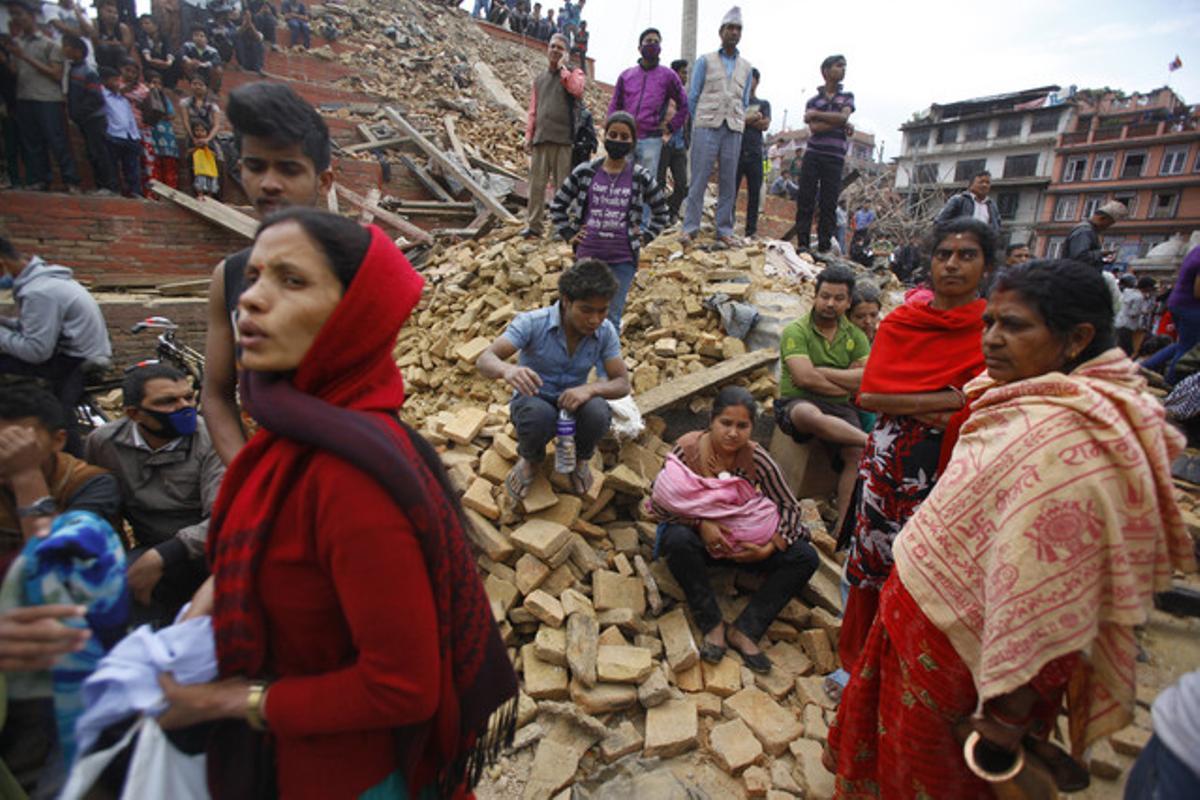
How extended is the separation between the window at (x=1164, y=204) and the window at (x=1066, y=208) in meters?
3.30

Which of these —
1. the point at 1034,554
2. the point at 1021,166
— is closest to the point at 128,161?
the point at 1034,554

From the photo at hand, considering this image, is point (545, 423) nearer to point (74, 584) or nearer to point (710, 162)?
point (74, 584)

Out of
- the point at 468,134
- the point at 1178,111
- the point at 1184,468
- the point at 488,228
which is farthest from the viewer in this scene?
the point at 1178,111

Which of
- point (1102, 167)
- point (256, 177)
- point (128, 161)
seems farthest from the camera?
point (1102, 167)

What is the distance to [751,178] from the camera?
7926 mm

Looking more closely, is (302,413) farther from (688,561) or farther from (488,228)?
(488,228)

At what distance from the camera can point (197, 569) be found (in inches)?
83.8

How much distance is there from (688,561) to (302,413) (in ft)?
8.37

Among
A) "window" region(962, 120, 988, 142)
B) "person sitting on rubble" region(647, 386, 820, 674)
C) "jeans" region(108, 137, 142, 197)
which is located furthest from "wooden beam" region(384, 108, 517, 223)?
"window" region(962, 120, 988, 142)

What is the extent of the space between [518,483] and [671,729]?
1.51m

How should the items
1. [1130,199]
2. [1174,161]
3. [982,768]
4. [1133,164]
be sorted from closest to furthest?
[982,768] → [1174,161] → [1133,164] → [1130,199]

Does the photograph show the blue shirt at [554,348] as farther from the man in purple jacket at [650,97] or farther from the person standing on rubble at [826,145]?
the person standing on rubble at [826,145]

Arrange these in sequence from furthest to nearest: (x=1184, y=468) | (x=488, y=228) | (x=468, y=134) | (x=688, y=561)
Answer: (x=468, y=134) < (x=488, y=228) < (x=1184, y=468) < (x=688, y=561)

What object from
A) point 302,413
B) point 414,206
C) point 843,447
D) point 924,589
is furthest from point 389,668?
point 414,206
